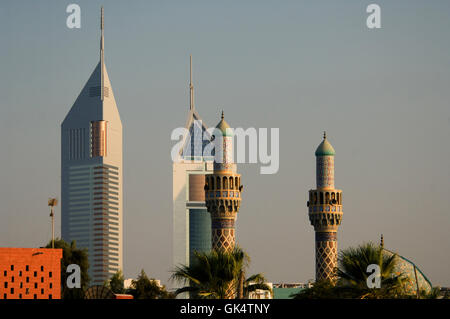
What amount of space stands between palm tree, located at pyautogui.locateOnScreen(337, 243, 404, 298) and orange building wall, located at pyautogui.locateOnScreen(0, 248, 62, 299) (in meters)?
60.9

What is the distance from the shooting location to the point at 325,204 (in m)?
128

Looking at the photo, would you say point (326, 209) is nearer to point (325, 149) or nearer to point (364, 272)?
point (325, 149)

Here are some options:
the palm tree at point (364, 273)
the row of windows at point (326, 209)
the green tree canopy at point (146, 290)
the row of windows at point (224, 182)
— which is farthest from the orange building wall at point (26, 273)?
the palm tree at point (364, 273)

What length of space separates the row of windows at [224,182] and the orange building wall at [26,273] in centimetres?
2682

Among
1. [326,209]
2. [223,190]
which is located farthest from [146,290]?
[326,209]

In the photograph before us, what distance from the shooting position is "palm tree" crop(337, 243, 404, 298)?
44.9m

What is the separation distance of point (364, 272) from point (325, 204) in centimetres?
8267

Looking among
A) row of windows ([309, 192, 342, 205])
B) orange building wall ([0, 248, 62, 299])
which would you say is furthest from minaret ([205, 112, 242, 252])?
orange building wall ([0, 248, 62, 299])

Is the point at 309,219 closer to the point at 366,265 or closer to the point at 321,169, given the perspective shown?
the point at 321,169

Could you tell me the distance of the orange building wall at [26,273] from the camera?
102 meters

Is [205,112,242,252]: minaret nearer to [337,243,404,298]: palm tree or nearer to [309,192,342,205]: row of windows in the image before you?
[309,192,342,205]: row of windows
